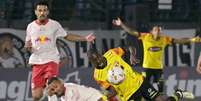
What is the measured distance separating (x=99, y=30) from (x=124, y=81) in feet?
18.5

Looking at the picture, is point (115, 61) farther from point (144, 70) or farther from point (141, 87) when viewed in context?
point (144, 70)

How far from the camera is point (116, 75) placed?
389 inches

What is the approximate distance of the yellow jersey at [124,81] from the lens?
993 cm

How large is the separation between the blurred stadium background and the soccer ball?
4628mm

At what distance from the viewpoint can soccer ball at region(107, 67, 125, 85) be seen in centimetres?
987

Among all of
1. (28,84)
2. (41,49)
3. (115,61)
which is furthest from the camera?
(28,84)

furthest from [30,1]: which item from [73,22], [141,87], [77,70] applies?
[141,87]

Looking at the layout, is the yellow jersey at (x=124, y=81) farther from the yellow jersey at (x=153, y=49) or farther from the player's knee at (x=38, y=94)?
the yellow jersey at (x=153, y=49)

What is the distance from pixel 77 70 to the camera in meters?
14.8

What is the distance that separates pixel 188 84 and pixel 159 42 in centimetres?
122

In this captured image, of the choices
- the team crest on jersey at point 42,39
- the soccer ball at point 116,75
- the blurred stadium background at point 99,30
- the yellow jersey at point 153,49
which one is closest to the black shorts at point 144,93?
the soccer ball at point 116,75

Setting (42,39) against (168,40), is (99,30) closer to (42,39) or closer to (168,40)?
(168,40)

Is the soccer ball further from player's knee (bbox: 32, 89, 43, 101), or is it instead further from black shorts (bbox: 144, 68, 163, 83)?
black shorts (bbox: 144, 68, 163, 83)

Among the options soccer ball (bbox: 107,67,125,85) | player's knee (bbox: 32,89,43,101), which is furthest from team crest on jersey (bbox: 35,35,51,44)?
soccer ball (bbox: 107,67,125,85)
